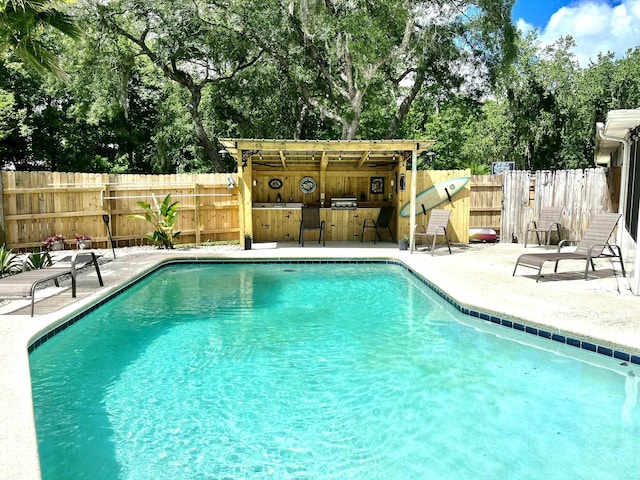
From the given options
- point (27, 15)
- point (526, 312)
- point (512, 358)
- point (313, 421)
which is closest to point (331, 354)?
point (313, 421)

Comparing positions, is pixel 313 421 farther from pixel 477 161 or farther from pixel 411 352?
pixel 477 161

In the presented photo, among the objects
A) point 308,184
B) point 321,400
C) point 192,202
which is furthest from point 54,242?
point 321,400

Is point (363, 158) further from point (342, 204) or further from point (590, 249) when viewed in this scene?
point (590, 249)

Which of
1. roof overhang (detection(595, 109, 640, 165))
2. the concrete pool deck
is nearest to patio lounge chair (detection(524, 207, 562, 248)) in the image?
the concrete pool deck

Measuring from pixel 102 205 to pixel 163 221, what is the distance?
4.45 ft

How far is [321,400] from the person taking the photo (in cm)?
349

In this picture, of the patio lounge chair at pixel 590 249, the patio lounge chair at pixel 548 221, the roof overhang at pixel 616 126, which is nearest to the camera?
the roof overhang at pixel 616 126

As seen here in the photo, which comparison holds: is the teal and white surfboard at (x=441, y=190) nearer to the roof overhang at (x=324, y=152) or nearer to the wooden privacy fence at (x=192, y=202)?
the wooden privacy fence at (x=192, y=202)

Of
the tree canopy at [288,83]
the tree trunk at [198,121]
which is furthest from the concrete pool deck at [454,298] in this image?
the tree trunk at [198,121]

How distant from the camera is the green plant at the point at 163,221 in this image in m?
10.3

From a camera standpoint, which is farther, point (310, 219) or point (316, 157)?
point (316, 157)

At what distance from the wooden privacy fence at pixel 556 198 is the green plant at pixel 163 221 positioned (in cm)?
781

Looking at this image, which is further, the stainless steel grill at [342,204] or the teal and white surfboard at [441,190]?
the stainless steel grill at [342,204]

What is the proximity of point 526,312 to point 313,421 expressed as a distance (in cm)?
272
